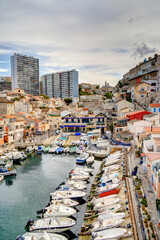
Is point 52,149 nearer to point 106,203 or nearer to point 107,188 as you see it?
point 107,188

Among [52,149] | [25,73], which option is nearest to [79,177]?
[52,149]

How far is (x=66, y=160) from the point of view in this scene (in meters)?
32.6

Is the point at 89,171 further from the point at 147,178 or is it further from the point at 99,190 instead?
the point at 147,178

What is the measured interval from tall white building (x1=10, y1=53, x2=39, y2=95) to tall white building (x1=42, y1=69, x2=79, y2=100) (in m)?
6.54

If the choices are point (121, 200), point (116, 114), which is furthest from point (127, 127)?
point (121, 200)

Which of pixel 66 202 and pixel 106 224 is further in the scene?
pixel 66 202

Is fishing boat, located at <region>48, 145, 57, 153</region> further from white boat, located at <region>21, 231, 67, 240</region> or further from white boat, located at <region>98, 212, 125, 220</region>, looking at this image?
white boat, located at <region>98, 212, 125, 220</region>

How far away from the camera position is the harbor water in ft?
53.4

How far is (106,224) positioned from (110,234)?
1.05 metres

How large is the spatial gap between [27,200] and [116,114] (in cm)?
3343

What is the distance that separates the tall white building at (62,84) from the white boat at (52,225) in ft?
258

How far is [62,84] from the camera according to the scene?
99.4 meters

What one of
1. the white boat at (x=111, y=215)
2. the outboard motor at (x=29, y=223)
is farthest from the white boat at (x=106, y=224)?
the outboard motor at (x=29, y=223)

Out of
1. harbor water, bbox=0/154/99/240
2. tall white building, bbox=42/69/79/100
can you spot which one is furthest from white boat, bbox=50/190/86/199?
tall white building, bbox=42/69/79/100
